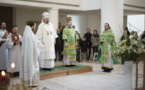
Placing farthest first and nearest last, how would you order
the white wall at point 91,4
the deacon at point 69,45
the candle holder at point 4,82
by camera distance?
the white wall at point 91,4
the deacon at point 69,45
the candle holder at point 4,82

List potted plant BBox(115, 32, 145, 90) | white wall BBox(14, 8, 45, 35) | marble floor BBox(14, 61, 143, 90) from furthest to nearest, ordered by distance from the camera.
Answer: white wall BBox(14, 8, 45, 35)
marble floor BBox(14, 61, 143, 90)
potted plant BBox(115, 32, 145, 90)

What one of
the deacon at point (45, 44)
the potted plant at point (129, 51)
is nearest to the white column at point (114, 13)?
the deacon at point (45, 44)

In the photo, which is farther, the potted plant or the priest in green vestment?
the priest in green vestment

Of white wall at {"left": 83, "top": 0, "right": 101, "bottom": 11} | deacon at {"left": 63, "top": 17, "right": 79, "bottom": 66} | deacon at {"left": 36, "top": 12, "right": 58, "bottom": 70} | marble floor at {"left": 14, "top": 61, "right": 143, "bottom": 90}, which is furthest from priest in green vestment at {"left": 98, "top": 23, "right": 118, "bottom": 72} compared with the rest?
white wall at {"left": 83, "top": 0, "right": 101, "bottom": 11}

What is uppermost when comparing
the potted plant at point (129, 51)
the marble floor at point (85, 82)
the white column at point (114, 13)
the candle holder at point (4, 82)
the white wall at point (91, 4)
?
the white wall at point (91, 4)

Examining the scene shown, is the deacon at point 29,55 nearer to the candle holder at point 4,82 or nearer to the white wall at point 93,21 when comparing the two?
the candle holder at point 4,82

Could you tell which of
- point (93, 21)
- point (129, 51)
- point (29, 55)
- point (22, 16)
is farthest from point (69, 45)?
point (93, 21)

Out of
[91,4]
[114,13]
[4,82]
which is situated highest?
[91,4]

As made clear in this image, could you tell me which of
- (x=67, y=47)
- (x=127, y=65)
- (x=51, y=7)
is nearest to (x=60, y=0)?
(x=51, y=7)

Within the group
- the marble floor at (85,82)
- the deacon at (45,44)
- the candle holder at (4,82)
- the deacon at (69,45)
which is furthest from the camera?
the deacon at (69,45)

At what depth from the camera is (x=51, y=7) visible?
37.0 feet

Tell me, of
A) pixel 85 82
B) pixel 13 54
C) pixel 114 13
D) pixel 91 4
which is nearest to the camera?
pixel 85 82

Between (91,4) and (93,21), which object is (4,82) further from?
(93,21)

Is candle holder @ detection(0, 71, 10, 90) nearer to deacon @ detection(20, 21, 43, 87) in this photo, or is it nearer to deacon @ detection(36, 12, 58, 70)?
deacon @ detection(20, 21, 43, 87)
